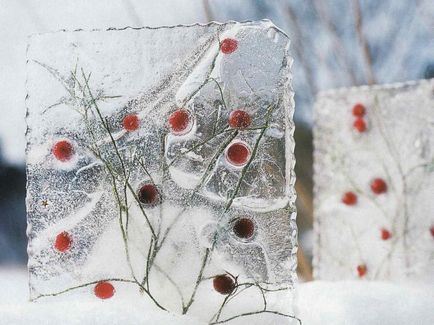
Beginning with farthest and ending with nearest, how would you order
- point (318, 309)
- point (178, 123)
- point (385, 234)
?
point (385, 234) < point (318, 309) < point (178, 123)

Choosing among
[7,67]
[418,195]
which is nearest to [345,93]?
[418,195]

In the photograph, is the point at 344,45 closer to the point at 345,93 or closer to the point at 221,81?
the point at 345,93

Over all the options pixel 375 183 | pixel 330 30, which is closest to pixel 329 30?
pixel 330 30

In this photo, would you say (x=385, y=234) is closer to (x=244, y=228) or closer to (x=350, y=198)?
(x=350, y=198)

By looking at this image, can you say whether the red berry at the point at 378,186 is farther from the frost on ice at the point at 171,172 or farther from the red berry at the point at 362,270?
the frost on ice at the point at 171,172

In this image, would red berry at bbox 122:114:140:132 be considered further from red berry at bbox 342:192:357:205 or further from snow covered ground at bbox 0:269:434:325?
red berry at bbox 342:192:357:205
